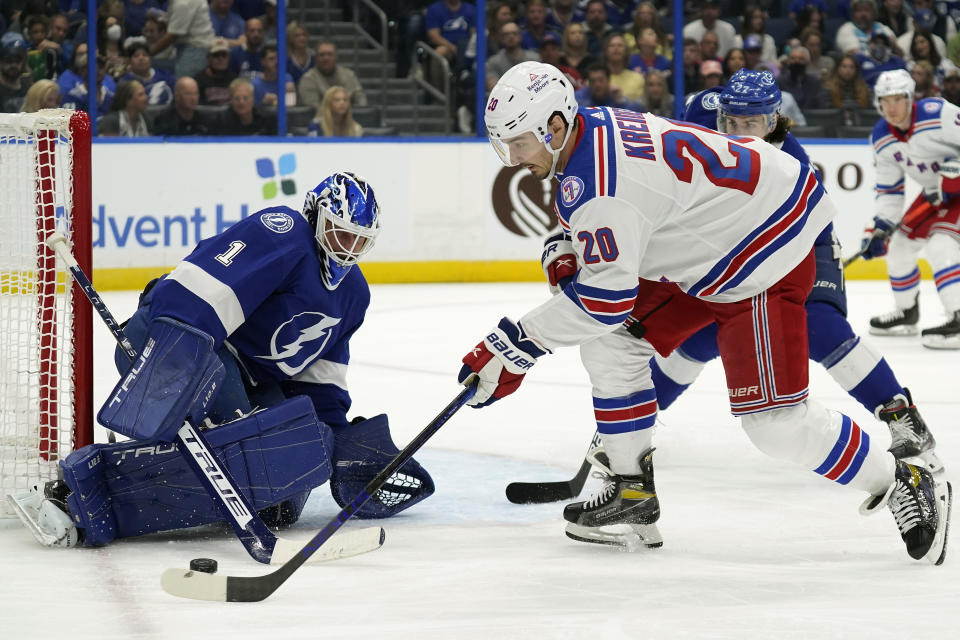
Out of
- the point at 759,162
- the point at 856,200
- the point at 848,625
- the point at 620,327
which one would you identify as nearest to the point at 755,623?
the point at 848,625

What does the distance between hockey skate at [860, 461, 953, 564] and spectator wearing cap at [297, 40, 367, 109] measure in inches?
222

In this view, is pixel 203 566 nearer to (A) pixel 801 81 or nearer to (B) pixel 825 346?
(B) pixel 825 346

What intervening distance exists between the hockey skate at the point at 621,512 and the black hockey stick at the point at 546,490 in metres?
0.34

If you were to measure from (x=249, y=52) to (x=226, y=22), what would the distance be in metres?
0.22

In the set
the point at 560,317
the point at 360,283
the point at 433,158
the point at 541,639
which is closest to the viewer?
the point at 541,639

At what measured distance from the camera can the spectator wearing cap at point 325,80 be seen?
25.1 ft

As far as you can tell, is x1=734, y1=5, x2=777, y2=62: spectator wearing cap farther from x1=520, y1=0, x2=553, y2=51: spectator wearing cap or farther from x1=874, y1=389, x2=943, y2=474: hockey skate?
x1=874, y1=389, x2=943, y2=474: hockey skate

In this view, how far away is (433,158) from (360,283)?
16.8ft

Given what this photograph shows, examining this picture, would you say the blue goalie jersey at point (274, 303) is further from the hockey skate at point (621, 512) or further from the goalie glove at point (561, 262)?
the hockey skate at point (621, 512)

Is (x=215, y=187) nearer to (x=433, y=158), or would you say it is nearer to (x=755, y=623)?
(x=433, y=158)

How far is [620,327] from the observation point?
8.53 feet

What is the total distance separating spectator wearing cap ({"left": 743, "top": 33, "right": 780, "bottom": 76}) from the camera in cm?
855

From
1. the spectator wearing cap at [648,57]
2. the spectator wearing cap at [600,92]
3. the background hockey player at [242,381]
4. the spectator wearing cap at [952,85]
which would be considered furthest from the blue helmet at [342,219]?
the spectator wearing cap at [952,85]

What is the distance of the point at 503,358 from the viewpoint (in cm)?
239
